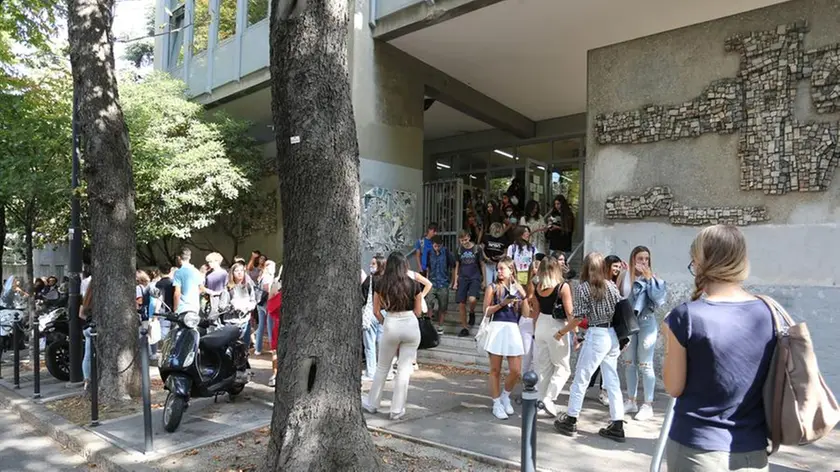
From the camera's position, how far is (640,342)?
6004mm

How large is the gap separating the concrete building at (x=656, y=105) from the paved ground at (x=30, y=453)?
6226 mm

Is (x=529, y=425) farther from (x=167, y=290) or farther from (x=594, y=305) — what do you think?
(x=167, y=290)

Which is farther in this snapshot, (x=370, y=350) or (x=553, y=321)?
(x=370, y=350)

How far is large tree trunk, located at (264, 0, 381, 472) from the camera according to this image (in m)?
3.86

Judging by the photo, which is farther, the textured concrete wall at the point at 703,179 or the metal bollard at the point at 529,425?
the textured concrete wall at the point at 703,179

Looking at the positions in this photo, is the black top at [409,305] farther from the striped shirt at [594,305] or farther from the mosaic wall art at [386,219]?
the mosaic wall art at [386,219]

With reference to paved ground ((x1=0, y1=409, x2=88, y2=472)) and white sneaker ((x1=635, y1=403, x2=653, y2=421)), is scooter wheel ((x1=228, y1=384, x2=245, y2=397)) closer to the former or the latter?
paved ground ((x1=0, y1=409, x2=88, y2=472))

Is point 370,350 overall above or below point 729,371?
below

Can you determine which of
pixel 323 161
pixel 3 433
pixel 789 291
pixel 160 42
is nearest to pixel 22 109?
pixel 160 42

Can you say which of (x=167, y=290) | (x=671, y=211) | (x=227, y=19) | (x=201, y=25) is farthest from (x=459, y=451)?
(x=201, y=25)

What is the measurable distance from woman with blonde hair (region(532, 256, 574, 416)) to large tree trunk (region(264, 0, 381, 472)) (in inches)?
100.0

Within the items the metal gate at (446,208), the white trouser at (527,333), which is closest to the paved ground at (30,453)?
the white trouser at (527,333)

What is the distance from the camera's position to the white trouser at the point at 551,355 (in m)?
5.93

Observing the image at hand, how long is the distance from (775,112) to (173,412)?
8107mm
